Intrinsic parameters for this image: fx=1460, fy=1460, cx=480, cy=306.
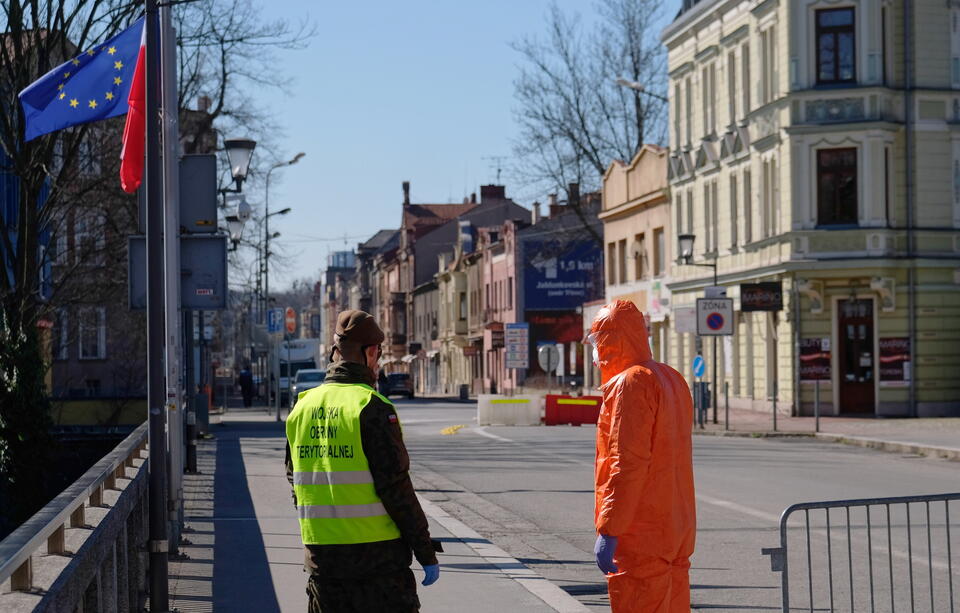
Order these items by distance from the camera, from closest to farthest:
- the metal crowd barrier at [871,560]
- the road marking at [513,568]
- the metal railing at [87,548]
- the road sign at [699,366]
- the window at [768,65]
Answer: the metal railing at [87,548] → the metal crowd barrier at [871,560] → the road marking at [513,568] → the road sign at [699,366] → the window at [768,65]

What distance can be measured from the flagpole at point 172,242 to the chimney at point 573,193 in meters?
41.2

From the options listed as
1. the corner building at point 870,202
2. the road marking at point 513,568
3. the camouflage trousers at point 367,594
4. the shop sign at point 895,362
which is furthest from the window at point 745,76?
the camouflage trousers at point 367,594

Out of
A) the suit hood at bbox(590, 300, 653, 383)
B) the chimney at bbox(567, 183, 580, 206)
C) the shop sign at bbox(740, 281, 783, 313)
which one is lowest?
the suit hood at bbox(590, 300, 653, 383)

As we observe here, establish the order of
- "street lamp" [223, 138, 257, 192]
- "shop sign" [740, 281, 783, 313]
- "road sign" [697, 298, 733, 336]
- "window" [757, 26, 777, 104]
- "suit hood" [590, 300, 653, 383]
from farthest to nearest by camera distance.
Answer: "window" [757, 26, 777, 104]
"shop sign" [740, 281, 783, 313]
"road sign" [697, 298, 733, 336]
"street lamp" [223, 138, 257, 192]
"suit hood" [590, 300, 653, 383]

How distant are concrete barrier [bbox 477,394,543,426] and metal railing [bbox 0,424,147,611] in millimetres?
26818

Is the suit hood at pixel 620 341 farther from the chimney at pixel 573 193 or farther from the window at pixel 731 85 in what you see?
the chimney at pixel 573 193

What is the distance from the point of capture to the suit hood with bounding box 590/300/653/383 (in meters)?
6.22

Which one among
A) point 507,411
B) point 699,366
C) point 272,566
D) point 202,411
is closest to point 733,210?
point 699,366

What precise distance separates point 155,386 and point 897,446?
18688 mm

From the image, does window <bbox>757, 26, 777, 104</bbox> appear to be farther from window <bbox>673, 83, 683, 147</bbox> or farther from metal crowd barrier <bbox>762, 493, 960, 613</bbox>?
metal crowd barrier <bbox>762, 493, 960, 613</bbox>

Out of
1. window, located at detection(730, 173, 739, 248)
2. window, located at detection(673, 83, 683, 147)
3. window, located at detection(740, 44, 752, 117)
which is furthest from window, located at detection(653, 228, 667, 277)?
window, located at detection(740, 44, 752, 117)

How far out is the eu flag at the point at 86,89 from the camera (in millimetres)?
10852

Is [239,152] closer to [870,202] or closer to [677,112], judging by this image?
[870,202]

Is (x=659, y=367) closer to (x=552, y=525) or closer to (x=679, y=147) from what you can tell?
(x=552, y=525)
